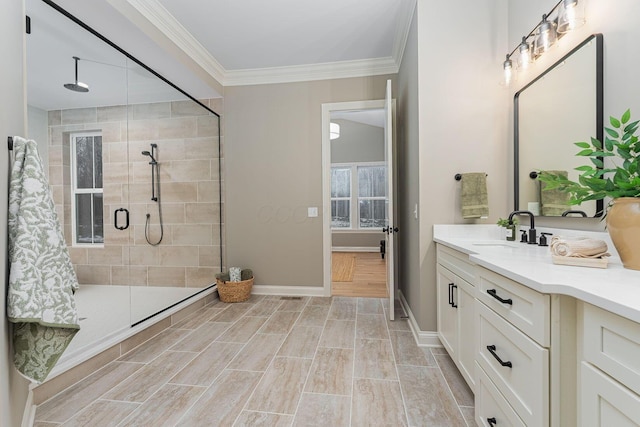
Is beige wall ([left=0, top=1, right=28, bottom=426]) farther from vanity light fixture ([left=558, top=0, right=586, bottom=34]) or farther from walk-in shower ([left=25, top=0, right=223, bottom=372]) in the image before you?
vanity light fixture ([left=558, top=0, right=586, bottom=34])

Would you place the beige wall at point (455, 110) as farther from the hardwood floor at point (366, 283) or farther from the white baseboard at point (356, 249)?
the white baseboard at point (356, 249)

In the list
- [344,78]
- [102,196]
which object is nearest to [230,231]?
[102,196]

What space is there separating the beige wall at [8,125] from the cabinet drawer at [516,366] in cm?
176

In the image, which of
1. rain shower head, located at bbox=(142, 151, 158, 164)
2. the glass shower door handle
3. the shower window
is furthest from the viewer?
rain shower head, located at bbox=(142, 151, 158, 164)

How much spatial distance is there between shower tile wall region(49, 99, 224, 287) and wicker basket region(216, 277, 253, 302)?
216 mm

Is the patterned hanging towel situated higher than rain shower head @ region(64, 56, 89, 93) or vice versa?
rain shower head @ region(64, 56, 89, 93)

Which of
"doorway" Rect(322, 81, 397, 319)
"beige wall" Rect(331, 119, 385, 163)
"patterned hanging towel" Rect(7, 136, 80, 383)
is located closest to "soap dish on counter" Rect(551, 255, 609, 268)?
"patterned hanging towel" Rect(7, 136, 80, 383)

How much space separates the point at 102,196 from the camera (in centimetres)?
245

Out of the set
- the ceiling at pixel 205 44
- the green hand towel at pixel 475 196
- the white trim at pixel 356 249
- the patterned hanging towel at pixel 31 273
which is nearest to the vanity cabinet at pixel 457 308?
the green hand towel at pixel 475 196

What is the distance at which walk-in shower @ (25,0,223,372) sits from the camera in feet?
6.46

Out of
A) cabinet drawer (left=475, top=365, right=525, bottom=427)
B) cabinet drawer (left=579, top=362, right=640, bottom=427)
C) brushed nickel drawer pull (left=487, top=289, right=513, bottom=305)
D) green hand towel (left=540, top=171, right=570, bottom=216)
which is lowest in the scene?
cabinet drawer (left=475, top=365, right=525, bottom=427)

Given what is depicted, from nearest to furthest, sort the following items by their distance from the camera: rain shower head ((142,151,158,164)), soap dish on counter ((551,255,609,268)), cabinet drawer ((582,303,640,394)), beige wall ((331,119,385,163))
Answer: cabinet drawer ((582,303,640,394)) → soap dish on counter ((551,255,609,268)) → rain shower head ((142,151,158,164)) → beige wall ((331,119,385,163))

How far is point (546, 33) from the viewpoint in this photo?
166cm

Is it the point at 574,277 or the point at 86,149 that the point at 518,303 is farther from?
the point at 86,149
